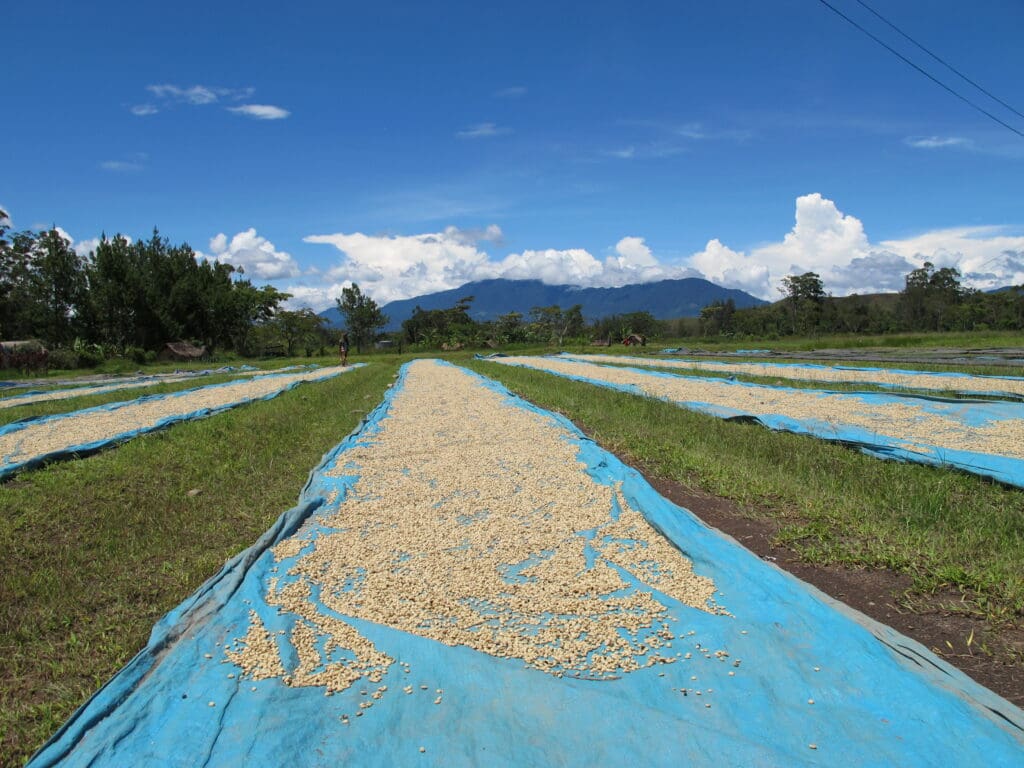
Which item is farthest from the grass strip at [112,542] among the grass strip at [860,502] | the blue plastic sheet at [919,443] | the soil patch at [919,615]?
the blue plastic sheet at [919,443]

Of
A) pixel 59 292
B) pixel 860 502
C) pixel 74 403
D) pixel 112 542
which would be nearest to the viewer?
pixel 112 542

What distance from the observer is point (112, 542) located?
4.08 metres

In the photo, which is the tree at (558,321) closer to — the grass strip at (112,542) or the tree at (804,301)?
the tree at (804,301)

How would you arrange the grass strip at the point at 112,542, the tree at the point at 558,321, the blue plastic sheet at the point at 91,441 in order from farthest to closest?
the tree at the point at 558,321, the blue plastic sheet at the point at 91,441, the grass strip at the point at 112,542

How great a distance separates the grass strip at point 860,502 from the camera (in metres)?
3.15

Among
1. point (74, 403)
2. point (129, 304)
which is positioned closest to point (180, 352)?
point (129, 304)

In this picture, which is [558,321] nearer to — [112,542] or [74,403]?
[74,403]

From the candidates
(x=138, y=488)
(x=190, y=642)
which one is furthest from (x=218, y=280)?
(x=190, y=642)

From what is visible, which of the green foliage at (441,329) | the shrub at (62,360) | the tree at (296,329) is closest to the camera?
the shrub at (62,360)

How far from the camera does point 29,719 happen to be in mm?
2307

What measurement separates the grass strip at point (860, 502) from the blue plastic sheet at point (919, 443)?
0.11 m

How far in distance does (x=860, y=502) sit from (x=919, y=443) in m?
2.01

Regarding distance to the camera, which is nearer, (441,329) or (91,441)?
(91,441)

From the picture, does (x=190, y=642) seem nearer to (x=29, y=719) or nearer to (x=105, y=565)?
(x=29, y=719)
